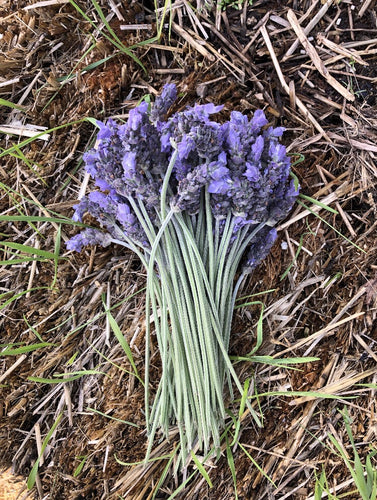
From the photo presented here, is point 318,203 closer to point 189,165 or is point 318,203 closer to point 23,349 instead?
point 189,165

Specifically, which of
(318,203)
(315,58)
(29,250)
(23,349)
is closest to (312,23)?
(315,58)

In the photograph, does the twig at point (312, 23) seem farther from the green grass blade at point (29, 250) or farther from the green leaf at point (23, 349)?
the green leaf at point (23, 349)

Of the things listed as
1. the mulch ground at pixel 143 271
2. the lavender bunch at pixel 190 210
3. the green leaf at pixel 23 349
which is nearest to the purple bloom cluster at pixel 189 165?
the lavender bunch at pixel 190 210

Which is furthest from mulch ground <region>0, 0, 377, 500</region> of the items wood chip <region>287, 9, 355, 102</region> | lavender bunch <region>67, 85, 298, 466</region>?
lavender bunch <region>67, 85, 298, 466</region>

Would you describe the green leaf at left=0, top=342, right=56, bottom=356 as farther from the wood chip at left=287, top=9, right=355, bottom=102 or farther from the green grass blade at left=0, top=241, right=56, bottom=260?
the wood chip at left=287, top=9, right=355, bottom=102

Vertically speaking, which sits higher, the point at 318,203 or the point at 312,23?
the point at 312,23

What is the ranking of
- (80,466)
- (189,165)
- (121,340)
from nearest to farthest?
1. (189,165)
2. (121,340)
3. (80,466)

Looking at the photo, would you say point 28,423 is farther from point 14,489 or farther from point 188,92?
point 188,92
